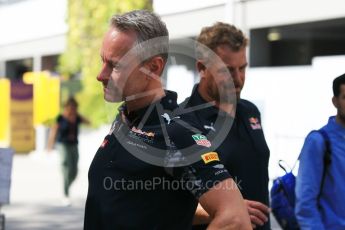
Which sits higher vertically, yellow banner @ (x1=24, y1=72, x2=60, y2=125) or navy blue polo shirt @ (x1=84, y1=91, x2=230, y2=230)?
navy blue polo shirt @ (x1=84, y1=91, x2=230, y2=230)

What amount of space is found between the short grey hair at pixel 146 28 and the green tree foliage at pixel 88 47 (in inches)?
621

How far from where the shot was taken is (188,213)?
7.47 feet

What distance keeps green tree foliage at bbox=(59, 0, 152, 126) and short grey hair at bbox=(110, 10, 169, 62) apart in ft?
51.8

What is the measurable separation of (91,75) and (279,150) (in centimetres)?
837

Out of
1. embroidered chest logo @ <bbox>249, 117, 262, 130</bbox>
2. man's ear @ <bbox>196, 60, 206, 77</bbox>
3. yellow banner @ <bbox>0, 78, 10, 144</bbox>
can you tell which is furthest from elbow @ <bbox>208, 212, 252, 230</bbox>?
yellow banner @ <bbox>0, 78, 10, 144</bbox>

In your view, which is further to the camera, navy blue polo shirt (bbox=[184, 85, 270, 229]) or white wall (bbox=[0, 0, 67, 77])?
white wall (bbox=[0, 0, 67, 77])

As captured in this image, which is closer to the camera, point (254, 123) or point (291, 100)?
point (254, 123)

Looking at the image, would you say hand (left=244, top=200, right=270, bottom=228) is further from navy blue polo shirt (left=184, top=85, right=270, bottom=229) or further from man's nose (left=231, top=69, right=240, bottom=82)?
man's nose (left=231, top=69, right=240, bottom=82)

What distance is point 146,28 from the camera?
2.32 metres

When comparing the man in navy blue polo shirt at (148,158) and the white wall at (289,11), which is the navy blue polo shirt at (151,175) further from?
the white wall at (289,11)

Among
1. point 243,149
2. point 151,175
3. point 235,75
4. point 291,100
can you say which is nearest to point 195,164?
point 151,175

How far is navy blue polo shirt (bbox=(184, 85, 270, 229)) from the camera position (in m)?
3.37

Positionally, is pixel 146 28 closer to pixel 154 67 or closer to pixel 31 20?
pixel 154 67

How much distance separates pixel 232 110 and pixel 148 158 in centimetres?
156
